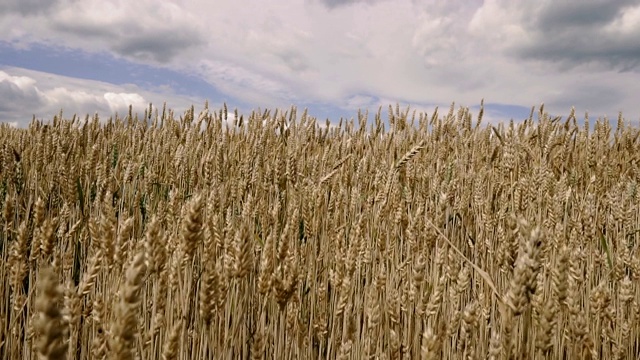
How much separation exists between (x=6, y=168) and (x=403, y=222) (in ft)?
7.05

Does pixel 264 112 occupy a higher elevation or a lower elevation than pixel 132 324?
higher

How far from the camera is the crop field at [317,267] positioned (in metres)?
1.01

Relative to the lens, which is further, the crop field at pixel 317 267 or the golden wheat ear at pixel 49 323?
the crop field at pixel 317 267

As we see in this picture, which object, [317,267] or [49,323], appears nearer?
[49,323]

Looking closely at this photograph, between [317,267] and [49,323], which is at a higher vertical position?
[49,323]

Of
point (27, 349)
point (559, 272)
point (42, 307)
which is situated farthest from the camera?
point (27, 349)

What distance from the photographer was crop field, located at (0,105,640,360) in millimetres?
1012

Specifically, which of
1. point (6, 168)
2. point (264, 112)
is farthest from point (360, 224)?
point (264, 112)

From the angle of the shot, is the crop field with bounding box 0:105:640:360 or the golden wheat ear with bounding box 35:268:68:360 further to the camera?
the crop field with bounding box 0:105:640:360

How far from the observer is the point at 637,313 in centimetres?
172

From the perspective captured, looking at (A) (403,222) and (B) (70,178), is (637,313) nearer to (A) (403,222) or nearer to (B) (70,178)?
(A) (403,222)

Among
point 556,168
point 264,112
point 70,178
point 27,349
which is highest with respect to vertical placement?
point 264,112

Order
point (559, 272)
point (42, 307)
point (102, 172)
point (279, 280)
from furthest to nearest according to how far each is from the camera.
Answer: point (102, 172), point (279, 280), point (559, 272), point (42, 307)

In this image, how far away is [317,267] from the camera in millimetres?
2080
